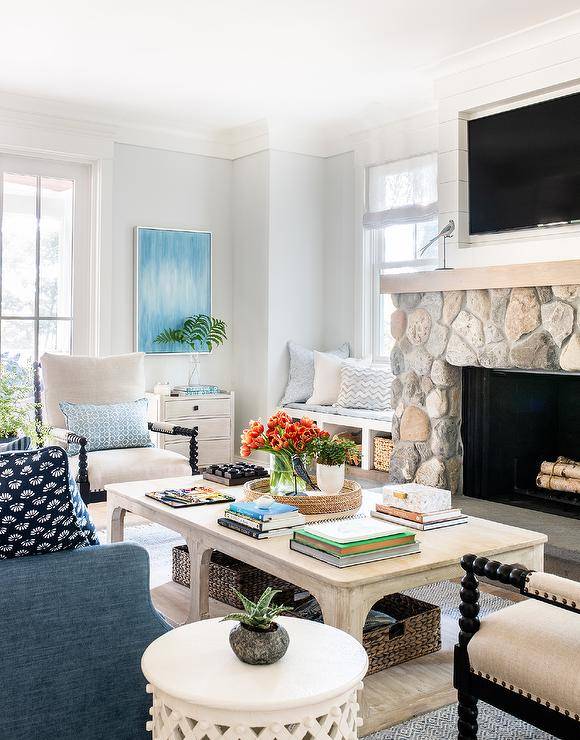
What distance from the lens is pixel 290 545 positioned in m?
2.43


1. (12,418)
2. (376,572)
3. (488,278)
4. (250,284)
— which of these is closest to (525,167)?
(488,278)

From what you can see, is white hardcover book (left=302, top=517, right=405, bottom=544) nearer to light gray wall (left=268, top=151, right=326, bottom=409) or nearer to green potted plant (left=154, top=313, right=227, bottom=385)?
light gray wall (left=268, top=151, right=326, bottom=409)

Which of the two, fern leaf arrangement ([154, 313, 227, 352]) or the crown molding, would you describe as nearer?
the crown molding

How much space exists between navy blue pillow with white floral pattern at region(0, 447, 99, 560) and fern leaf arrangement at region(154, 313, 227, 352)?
13.3ft

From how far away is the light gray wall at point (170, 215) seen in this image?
225 inches

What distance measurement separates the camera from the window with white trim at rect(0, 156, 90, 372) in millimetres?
5383

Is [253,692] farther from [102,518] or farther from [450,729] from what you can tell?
[102,518]

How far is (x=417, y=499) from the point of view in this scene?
2.76 meters

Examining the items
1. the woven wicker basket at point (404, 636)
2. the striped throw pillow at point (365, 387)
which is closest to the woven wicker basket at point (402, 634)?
the woven wicker basket at point (404, 636)

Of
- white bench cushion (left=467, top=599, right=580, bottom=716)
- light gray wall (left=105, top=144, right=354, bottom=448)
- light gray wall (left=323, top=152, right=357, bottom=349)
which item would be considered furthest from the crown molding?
white bench cushion (left=467, top=599, right=580, bottom=716)

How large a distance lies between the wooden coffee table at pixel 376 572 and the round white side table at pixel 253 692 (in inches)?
20.9

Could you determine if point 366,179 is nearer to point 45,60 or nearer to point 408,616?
point 45,60

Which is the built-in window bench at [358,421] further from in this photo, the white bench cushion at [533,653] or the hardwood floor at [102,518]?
the white bench cushion at [533,653]

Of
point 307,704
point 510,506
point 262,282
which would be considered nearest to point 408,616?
point 307,704
